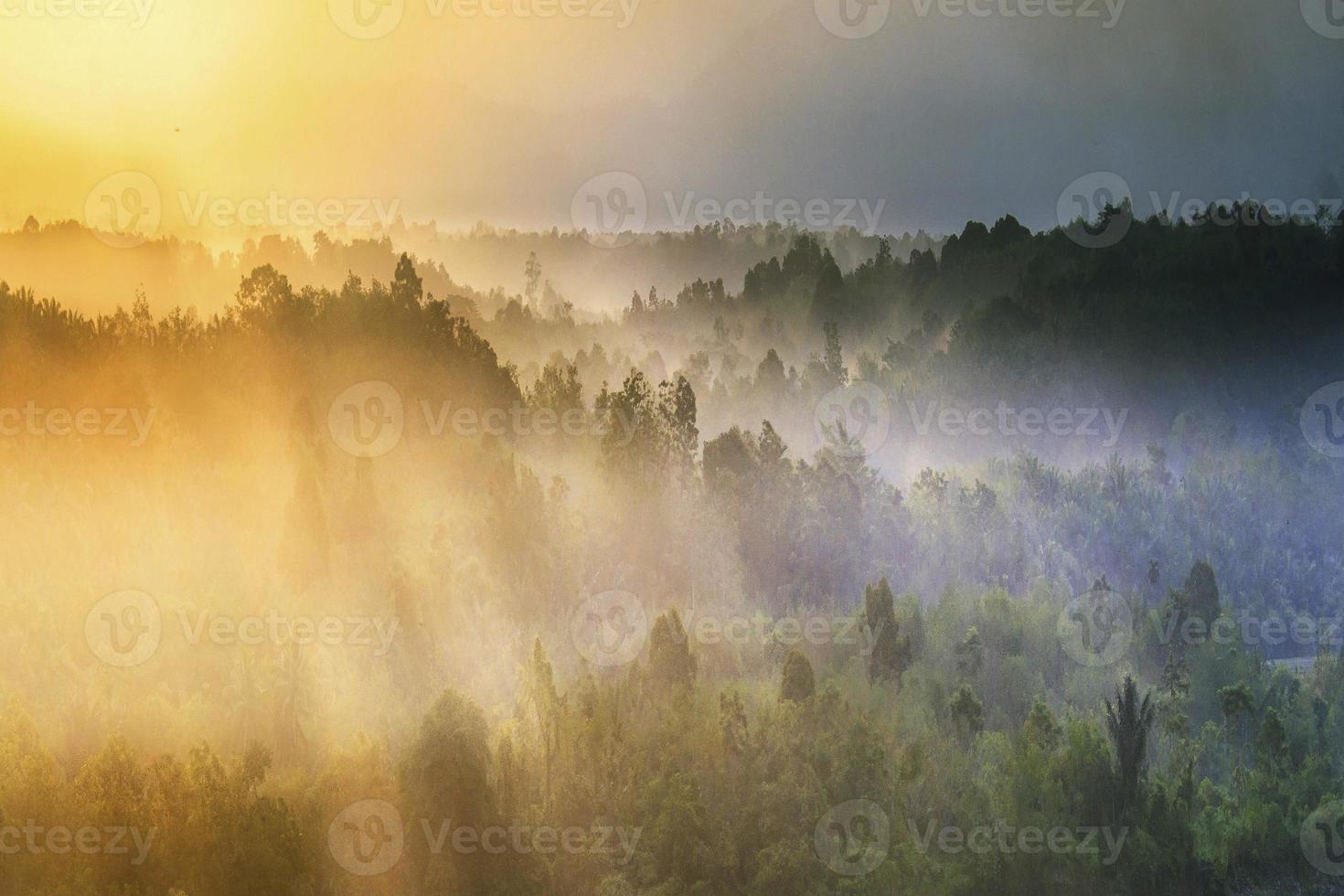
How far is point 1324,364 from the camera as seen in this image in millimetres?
16500

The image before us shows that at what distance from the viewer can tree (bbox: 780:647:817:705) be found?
1421 centimetres

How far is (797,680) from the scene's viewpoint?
1424cm

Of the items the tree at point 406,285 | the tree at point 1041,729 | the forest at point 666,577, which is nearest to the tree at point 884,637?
the forest at point 666,577

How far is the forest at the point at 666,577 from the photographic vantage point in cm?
1346

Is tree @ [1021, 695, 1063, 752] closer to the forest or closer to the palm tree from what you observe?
the forest

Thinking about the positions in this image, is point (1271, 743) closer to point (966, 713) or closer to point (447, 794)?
point (966, 713)

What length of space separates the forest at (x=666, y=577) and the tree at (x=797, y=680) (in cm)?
6

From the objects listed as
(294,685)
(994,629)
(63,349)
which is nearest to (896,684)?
(994,629)

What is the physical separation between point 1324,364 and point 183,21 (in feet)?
48.0

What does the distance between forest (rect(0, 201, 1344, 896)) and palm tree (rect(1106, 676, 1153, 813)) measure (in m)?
0.05

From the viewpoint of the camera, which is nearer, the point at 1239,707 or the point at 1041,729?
the point at 1041,729

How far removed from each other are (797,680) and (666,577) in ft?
6.49

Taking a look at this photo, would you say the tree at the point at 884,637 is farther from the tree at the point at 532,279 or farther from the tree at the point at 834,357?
the tree at the point at 532,279

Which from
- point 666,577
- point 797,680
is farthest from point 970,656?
point 666,577
